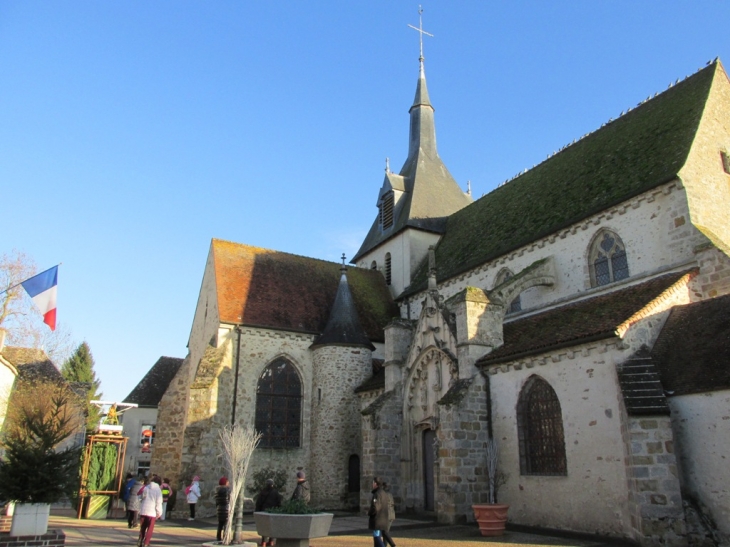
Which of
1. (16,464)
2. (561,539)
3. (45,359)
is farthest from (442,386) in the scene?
(45,359)

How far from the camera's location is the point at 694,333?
42.8ft

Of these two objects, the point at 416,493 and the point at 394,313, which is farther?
the point at 394,313

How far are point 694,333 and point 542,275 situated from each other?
6.04m

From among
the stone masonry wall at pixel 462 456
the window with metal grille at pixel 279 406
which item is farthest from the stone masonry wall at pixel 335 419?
the stone masonry wall at pixel 462 456

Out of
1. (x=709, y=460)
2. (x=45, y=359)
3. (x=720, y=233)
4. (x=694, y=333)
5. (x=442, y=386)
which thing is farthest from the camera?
(x=45, y=359)

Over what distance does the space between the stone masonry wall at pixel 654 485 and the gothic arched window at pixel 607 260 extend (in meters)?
6.01

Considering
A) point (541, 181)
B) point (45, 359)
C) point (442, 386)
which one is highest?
point (541, 181)

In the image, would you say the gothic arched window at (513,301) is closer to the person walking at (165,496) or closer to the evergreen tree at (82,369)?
the person walking at (165,496)

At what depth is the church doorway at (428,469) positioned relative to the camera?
18391 millimetres

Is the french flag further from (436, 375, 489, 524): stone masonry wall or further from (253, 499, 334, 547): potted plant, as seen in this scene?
(436, 375, 489, 524): stone masonry wall

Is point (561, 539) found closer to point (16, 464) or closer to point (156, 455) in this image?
point (16, 464)

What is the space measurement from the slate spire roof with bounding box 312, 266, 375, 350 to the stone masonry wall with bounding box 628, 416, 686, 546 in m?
13.0

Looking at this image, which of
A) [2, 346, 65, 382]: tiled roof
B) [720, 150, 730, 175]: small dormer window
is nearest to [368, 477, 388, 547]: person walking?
[720, 150, 730, 175]: small dormer window

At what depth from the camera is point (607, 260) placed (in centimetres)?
→ 1755
